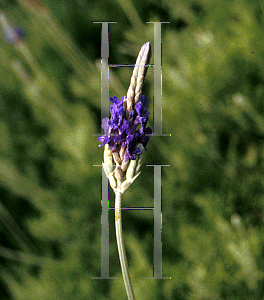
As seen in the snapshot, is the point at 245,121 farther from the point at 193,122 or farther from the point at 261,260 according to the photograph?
the point at 261,260

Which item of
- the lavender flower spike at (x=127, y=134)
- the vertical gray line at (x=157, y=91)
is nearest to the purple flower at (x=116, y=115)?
the lavender flower spike at (x=127, y=134)

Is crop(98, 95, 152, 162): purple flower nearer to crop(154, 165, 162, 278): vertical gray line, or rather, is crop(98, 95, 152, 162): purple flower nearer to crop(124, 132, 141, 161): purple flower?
crop(124, 132, 141, 161): purple flower

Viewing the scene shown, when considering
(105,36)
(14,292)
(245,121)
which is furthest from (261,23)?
(14,292)

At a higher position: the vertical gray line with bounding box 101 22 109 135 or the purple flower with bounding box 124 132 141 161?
the vertical gray line with bounding box 101 22 109 135

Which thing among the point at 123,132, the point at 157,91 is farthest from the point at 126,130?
the point at 157,91

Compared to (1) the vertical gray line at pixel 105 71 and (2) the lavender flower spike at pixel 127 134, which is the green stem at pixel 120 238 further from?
(1) the vertical gray line at pixel 105 71

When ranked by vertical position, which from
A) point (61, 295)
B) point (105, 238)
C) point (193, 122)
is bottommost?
point (61, 295)

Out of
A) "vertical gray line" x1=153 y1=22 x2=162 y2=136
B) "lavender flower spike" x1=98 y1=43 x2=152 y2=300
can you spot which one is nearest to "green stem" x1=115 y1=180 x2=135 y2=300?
"lavender flower spike" x1=98 y1=43 x2=152 y2=300

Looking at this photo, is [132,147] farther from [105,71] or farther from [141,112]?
[105,71]
